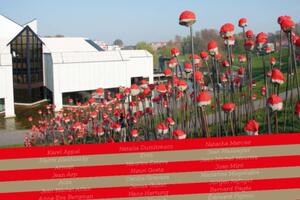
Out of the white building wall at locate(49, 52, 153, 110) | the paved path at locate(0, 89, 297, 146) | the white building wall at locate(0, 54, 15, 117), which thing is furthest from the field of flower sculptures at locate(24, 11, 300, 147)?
the white building wall at locate(0, 54, 15, 117)

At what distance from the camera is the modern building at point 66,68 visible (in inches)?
160

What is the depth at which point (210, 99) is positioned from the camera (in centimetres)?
304

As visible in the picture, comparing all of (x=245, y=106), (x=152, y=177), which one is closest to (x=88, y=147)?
(x=152, y=177)

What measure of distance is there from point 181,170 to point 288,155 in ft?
3.10

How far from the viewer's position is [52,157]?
307cm

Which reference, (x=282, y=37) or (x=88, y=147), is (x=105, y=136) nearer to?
(x=88, y=147)

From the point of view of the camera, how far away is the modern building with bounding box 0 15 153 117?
4.05 metres

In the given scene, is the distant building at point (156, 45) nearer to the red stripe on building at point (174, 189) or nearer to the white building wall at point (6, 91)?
the red stripe on building at point (174, 189)

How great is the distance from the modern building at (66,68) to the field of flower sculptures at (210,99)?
0.31 meters

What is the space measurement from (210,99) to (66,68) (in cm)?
713

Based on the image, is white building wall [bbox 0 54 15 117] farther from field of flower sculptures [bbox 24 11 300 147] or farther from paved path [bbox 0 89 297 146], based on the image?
field of flower sculptures [bbox 24 11 300 147]

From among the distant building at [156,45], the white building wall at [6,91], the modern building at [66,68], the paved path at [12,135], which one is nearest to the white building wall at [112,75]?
the modern building at [66,68]

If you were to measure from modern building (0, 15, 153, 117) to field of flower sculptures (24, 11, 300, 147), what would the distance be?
305mm

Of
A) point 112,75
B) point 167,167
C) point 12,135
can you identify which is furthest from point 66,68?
point 167,167
